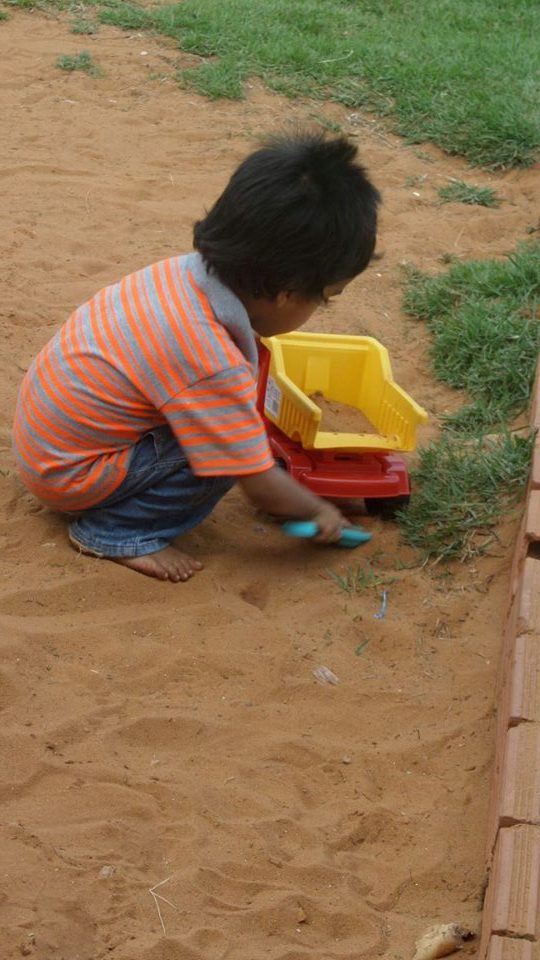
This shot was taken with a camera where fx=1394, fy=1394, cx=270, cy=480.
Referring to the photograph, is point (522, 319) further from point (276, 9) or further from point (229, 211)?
point (276, 9)

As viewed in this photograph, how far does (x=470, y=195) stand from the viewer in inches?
221

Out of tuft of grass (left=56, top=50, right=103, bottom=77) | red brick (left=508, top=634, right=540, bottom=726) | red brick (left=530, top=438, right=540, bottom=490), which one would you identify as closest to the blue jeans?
red brick (left=530, top=438, right=540, bottom=490)

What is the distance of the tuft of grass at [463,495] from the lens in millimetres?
3668

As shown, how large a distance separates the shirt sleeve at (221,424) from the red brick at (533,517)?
625 mm

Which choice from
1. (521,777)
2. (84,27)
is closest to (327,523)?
(521,777)

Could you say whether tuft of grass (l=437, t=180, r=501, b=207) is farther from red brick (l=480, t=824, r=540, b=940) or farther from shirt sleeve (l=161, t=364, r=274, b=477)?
red brick (l=480, t=824, r=540, b=940)

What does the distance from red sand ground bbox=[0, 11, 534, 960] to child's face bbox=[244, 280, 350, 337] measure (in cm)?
64

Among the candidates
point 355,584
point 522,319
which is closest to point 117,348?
point 355,584

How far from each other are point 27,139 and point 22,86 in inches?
24.6

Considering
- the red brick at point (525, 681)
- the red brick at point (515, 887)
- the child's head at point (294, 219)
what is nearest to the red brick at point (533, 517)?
the red brick at point (525, 681)

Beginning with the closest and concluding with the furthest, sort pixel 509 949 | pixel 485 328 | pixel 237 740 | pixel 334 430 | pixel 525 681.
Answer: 1. pixel 509 949
2. pixel 525 681
3. pixel 237 740
4. pixel 334 430
5. pixel 485 328

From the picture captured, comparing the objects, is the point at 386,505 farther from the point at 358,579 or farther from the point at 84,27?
the point at 84,27

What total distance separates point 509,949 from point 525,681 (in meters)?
0.65

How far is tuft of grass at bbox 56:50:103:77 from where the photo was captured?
6422mm
